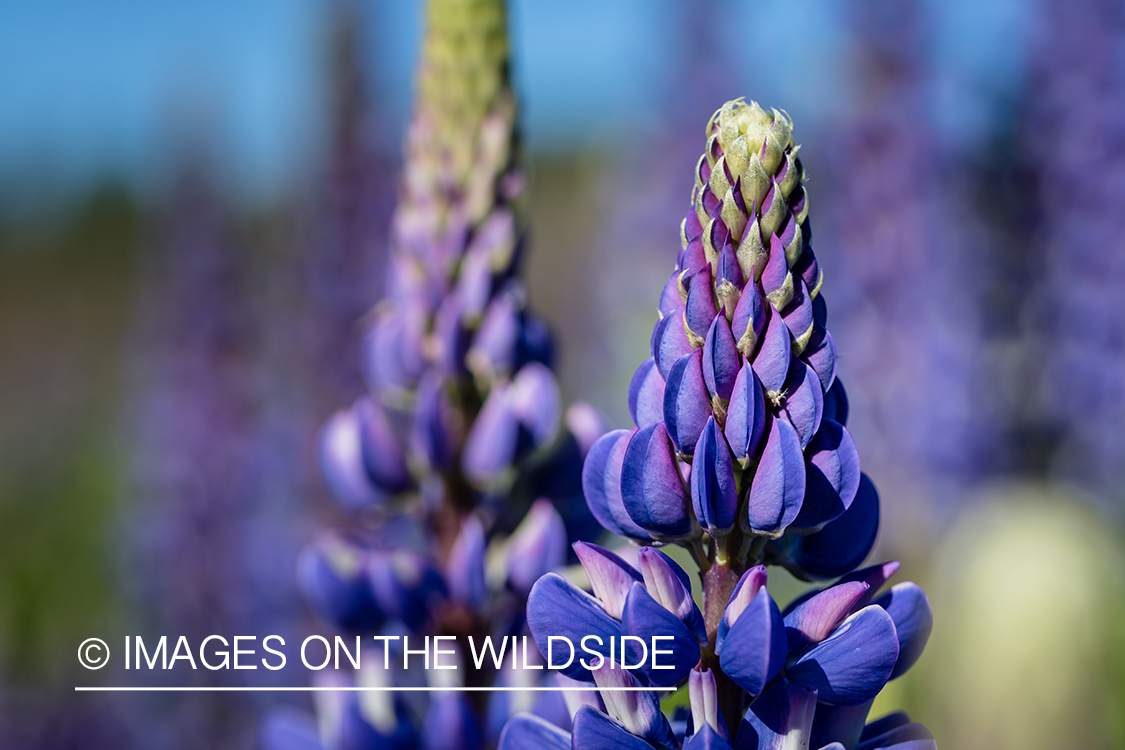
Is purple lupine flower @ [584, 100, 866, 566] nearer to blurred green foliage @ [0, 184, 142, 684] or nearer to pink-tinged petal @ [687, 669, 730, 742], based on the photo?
pink-tinged petal @ [687, 669, 730, 742]

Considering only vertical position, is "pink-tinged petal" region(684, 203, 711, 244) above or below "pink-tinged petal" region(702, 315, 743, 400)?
above

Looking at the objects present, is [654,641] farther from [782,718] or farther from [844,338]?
[844,338]

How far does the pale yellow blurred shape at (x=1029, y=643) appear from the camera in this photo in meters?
1.85

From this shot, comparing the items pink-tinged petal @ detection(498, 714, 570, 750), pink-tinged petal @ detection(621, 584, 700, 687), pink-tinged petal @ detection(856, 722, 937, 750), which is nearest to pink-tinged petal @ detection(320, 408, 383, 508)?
pink-tinged petal @ detection(498, 714, 570, 750)

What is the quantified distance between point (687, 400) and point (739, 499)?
104mm

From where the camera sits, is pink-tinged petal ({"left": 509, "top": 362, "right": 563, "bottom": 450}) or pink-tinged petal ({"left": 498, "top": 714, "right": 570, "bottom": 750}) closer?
pink-tinged petal ({"left": 498, "top": 714, "right": 570, "bottom": 750})

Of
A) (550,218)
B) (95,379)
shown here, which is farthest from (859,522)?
(550,218)

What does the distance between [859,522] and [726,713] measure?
0.22 meters

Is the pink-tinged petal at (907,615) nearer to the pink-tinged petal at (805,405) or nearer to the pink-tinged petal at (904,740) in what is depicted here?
the pink-tinged petal at (904,740)

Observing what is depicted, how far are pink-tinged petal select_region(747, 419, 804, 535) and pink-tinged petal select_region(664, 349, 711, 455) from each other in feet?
0.21

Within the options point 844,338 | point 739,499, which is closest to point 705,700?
point 739,499

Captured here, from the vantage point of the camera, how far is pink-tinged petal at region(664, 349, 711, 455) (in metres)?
0.85

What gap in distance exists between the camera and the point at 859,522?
2.94 feet

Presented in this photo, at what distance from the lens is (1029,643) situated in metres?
2.11
